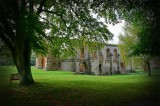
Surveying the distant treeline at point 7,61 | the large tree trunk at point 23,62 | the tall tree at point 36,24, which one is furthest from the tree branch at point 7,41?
the distant treeline at point 7,61

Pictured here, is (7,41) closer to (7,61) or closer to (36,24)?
(7,61)

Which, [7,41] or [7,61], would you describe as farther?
[7,41]

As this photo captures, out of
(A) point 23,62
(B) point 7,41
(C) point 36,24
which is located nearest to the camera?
(C) point 36,24

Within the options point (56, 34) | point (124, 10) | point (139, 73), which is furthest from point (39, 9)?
point (139, 73)

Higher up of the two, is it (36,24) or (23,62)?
(36,24)

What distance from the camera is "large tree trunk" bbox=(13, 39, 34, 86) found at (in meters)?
21.6

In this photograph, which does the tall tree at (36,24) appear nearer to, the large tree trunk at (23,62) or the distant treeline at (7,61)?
the large tree trunk at (23,62)

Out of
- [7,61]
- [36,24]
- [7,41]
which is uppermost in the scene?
[36,24]

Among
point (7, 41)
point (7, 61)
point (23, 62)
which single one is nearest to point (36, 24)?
point (7, 61)

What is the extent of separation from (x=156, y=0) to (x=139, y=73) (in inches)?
234

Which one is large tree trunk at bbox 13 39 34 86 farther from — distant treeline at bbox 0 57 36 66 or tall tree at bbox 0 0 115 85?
distant treeline at bbox 0 57 36 66

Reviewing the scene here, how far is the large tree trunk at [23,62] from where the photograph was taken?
21.6 m

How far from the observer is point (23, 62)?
21984mm

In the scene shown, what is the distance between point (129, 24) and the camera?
64.8ft
